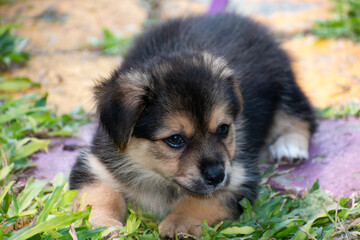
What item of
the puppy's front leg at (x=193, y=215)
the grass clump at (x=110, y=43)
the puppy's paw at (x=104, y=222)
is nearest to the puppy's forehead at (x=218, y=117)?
the puppy's front leg at (x=193, y=215)

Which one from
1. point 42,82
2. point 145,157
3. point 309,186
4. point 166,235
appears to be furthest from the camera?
point 42,82

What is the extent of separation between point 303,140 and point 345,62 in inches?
76.3

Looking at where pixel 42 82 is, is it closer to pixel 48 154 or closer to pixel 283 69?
pixel 48 154

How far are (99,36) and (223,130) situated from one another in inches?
163

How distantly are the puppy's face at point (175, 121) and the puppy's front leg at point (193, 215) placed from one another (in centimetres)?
20

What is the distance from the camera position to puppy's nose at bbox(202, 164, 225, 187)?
264 cm

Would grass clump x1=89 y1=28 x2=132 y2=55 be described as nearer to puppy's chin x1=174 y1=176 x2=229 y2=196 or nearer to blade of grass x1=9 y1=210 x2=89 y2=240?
puppy's chin x1=174 y1=176 x2=229 y2=196

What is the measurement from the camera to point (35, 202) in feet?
9.87

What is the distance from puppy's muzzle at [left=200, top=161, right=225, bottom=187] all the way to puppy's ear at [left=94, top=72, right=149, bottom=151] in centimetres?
48

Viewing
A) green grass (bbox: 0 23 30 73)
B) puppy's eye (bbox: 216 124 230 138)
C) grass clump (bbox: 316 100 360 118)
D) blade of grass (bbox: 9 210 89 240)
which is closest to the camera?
blade of grass (bbox: 9 210 89 240)

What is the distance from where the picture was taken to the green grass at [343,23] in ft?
19.7

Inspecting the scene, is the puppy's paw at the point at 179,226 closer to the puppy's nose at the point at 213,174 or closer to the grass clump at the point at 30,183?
the puppy's nose at the point at 213,174

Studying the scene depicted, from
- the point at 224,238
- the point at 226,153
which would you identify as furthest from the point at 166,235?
the point at 226,153

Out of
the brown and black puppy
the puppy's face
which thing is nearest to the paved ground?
the brown and black puppy
